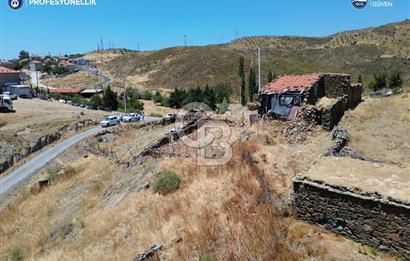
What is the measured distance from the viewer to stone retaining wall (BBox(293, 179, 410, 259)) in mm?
8656

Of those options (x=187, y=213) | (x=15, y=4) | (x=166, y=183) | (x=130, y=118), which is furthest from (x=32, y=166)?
(x=187, y=213)

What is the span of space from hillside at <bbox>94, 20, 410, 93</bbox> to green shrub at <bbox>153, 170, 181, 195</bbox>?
65.5 m

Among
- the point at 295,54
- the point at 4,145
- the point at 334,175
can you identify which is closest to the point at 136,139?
the point at 4,145

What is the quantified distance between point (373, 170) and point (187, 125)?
14082mm

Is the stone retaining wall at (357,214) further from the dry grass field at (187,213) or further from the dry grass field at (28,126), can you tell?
the dry grass field at (28,126)

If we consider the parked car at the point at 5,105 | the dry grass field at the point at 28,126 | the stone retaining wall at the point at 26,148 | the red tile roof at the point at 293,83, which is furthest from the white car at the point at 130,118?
the red tile roof at the point at 293,83

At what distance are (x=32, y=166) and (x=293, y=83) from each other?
66.6 ft

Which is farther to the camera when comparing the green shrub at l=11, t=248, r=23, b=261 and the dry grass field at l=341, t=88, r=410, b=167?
the dry grass field at l=341, t=88, r=410, b=167

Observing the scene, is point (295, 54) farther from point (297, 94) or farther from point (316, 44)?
point (297, 94)

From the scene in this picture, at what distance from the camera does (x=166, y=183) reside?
46.5 ft

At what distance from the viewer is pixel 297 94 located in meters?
19.8

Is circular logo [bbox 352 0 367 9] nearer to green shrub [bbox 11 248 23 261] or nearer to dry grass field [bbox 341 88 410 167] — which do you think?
dry grass field [bbox 341 88 410 167]

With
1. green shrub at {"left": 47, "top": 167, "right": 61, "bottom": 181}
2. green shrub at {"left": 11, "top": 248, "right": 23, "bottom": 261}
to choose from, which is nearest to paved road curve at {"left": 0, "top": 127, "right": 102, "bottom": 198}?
green shrub at {"left": 47, "top": 167, "right": 61, "bottom": 181}

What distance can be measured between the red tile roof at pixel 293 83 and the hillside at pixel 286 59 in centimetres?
5576
